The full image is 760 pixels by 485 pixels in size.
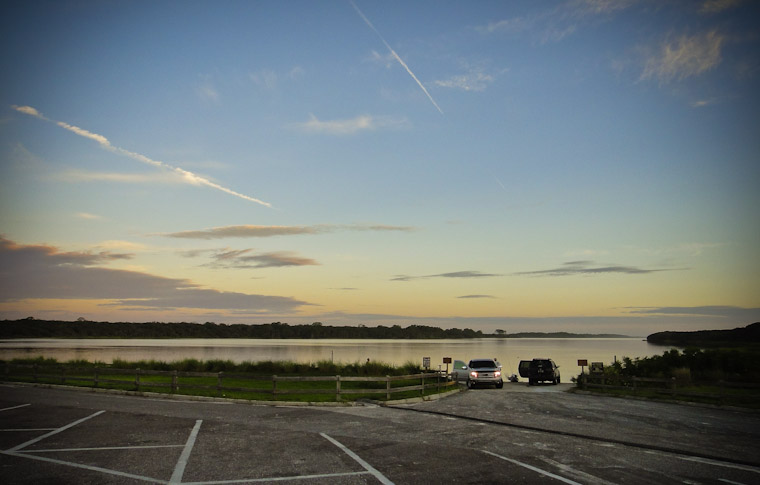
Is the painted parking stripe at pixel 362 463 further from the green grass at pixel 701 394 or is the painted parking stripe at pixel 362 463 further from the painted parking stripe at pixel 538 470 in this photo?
the green grass at pixel 701 394

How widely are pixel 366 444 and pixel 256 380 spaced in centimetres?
2071

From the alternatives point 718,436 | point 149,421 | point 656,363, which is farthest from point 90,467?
point 656,363

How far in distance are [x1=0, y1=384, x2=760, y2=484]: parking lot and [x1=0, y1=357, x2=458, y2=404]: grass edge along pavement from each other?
262cm

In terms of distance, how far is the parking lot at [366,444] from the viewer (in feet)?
29.2

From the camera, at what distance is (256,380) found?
30.7m

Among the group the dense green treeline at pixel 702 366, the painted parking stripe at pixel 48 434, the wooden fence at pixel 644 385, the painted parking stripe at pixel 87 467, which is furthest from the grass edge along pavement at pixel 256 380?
the dense green treeline at pixel 702 366

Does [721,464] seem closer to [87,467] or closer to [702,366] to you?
[87,467]

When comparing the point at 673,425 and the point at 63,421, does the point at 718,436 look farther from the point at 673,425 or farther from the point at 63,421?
the point at 63,421

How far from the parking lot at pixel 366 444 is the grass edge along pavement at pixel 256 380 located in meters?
2.62

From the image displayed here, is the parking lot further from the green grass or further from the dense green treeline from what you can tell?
the dense green treeline

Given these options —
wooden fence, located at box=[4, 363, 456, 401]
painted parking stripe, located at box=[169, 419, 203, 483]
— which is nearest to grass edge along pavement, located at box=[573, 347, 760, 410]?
wooden fence, located at box=[4, 363, 456, 401]

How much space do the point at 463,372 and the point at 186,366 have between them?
65.0 ft

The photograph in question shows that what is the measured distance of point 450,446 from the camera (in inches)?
451

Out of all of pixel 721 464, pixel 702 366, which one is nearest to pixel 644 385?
pixel 702 366
